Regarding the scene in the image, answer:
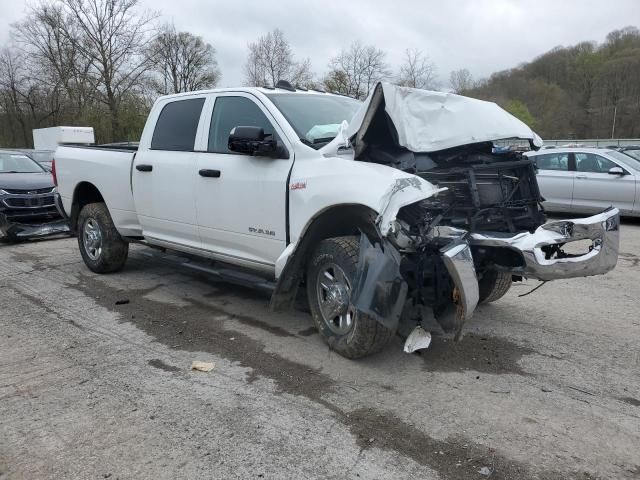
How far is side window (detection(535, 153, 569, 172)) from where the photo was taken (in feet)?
39.0

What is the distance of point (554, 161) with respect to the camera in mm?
12055

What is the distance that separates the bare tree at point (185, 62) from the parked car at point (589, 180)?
1639 inches

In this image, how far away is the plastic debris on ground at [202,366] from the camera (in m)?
4.04

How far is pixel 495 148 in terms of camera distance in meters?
4.40

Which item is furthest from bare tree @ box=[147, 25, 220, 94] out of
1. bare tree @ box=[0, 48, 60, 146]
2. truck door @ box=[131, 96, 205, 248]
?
truck door @ box=[131, 96, 205, 248]

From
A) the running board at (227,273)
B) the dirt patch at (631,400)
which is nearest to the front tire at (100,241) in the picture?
the running board at (227,273)

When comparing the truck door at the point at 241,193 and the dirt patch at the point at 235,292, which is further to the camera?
the dirt patch at the point at 235,292

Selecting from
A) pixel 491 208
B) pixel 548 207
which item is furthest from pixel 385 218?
pixel 548 207

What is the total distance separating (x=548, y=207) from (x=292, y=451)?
1043 cm

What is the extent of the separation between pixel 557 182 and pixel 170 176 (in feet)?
30.2

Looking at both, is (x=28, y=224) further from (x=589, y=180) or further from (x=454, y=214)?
(x=589, y=180)

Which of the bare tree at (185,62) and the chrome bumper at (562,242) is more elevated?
the bare tree at (185,62)

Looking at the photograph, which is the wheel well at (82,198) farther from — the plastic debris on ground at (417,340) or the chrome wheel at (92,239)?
the plastic debris on ground at (417,340)

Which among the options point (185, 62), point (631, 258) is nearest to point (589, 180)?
point (631, 258)
